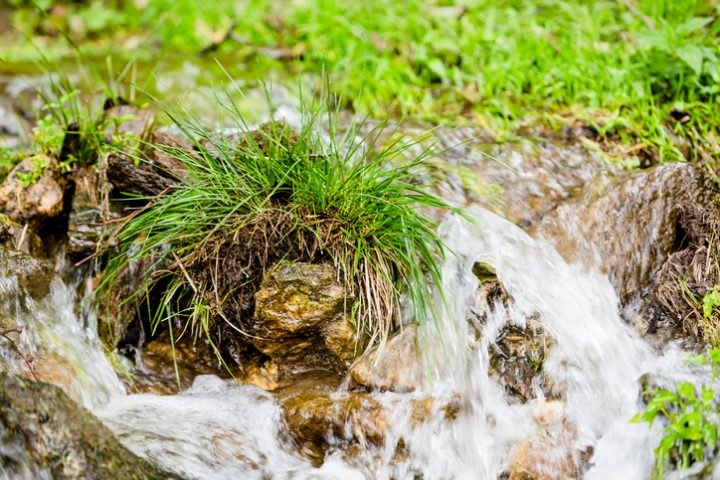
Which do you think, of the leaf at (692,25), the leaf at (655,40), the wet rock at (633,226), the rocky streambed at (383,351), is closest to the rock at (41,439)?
the rocky streambed at (383,351)

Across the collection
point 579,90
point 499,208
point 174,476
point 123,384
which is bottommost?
point 174,476

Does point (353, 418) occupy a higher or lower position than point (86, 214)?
lower

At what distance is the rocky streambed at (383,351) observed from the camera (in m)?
2.62

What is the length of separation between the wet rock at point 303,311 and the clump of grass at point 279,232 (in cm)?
6

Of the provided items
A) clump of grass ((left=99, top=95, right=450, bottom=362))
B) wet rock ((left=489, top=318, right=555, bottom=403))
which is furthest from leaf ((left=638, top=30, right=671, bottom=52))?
wet rock ((left=489, top=318, right=555, bottom=403))

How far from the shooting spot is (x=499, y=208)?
11.7 ft

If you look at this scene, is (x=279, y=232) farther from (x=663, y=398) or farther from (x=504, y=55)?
(x=504, y=55)

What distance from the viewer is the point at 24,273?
285cm

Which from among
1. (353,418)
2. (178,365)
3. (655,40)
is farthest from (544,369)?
(655,40)

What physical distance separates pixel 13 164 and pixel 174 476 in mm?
2070

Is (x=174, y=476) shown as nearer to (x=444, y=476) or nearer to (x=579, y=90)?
(x=444, y=476)

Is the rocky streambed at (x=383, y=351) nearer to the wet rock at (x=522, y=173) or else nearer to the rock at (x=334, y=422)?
the rock at (x=334, y=422)

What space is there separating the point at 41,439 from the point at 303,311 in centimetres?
116

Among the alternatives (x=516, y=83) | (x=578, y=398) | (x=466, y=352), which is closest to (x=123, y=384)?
(x=466, y=352)
